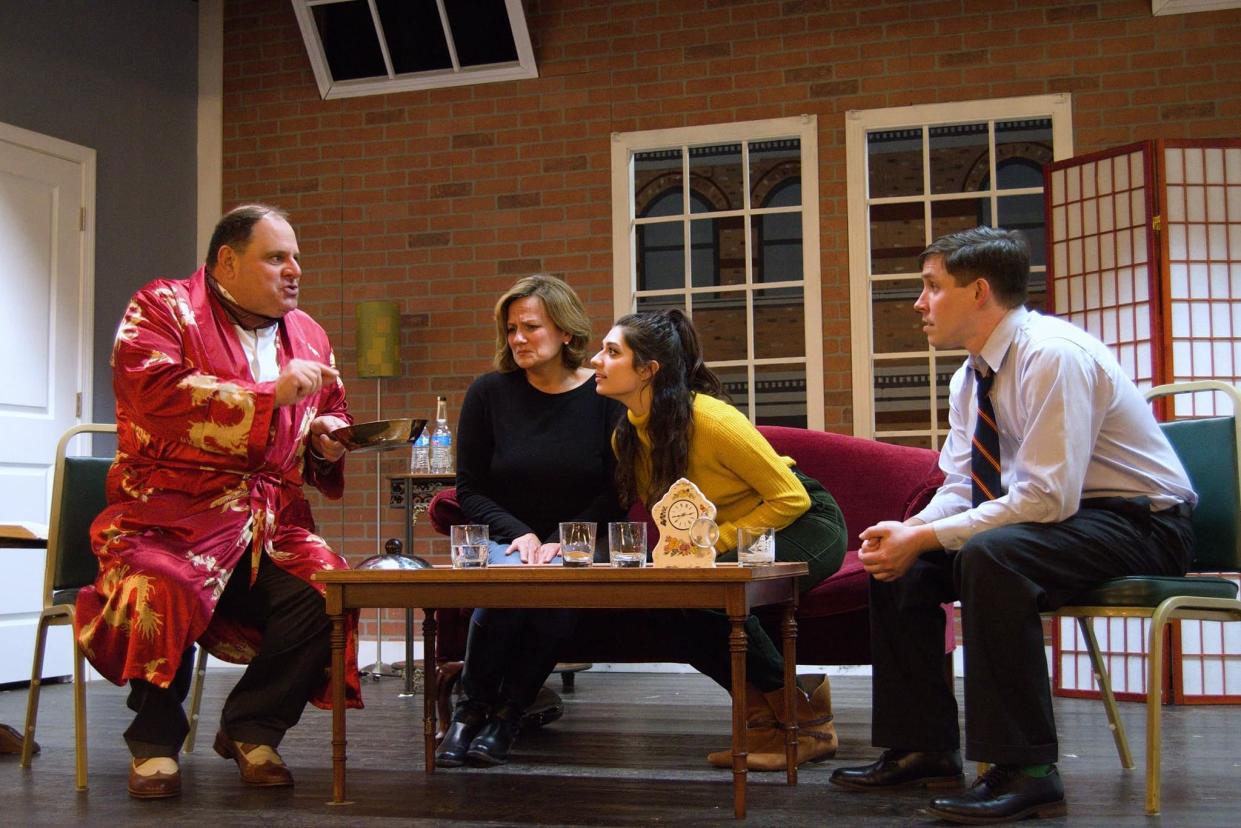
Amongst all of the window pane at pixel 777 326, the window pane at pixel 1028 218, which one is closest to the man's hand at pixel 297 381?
the window pane at pixel 777 326

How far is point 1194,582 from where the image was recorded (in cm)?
268

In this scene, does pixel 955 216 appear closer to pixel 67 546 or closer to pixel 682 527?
pixel 67 546

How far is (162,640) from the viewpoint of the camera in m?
2.85

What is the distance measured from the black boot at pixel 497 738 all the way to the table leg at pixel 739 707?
2.88 feet

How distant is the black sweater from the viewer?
3418 millimetres

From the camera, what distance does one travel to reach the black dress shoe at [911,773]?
2795mm

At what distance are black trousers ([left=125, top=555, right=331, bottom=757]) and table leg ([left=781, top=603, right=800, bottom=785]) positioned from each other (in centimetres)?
105

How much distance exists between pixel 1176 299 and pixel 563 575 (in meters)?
3.07

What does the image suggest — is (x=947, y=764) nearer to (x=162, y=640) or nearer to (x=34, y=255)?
(x=162, y=640)

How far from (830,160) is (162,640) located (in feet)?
13.0

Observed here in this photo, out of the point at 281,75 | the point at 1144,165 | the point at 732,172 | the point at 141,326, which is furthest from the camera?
the point at 732,172

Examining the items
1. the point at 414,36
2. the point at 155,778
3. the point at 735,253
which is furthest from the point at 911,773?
the point at 735,253

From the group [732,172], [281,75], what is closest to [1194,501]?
[281,75]

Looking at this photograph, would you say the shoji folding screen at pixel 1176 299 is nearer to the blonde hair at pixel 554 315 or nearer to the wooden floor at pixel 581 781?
the wooden floor at pixel 581 781
